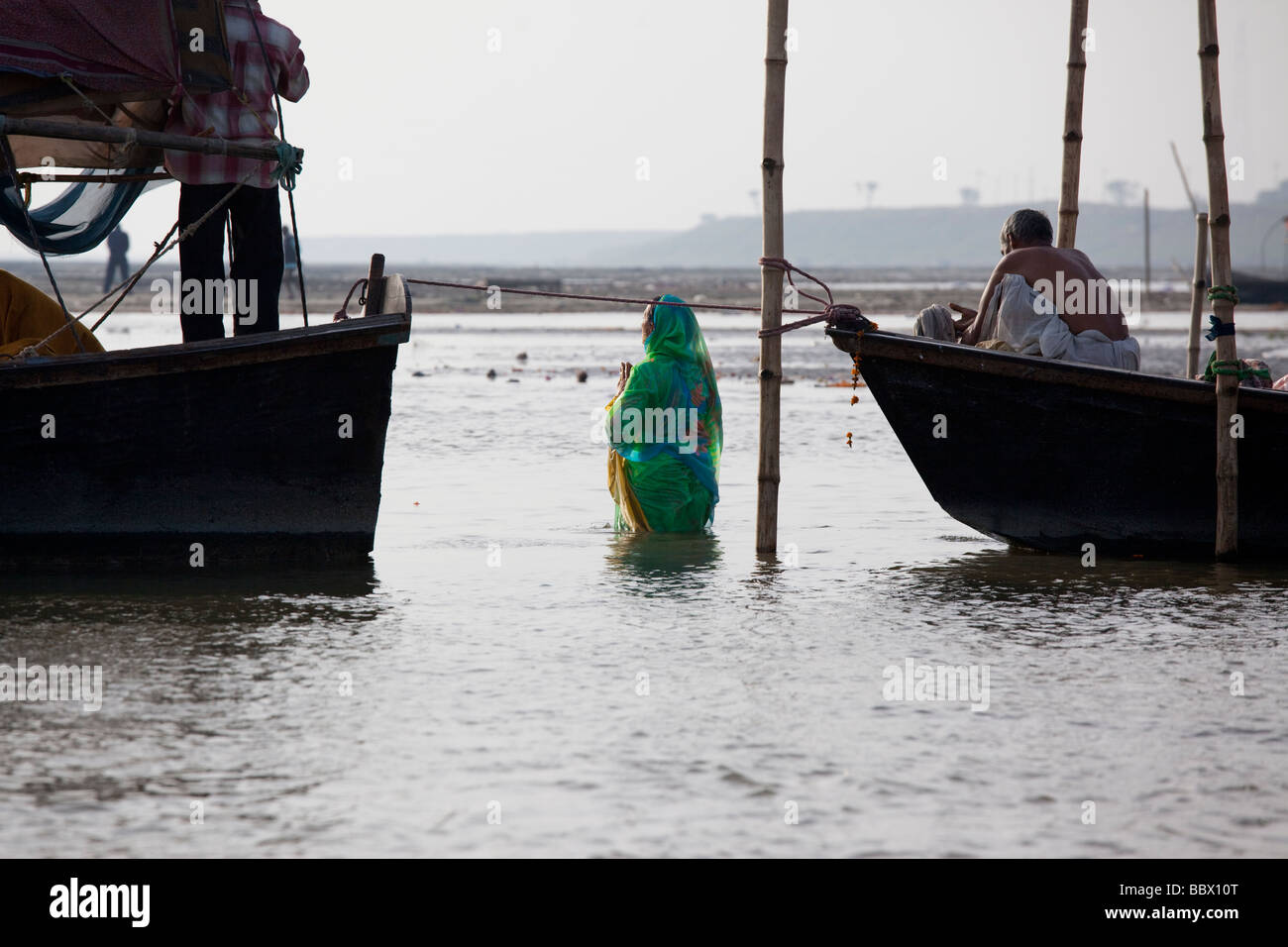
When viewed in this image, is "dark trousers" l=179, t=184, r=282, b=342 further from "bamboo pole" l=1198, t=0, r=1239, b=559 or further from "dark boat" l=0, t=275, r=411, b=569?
"bamboo pole" l=1198, t=0, r=1239, b=559

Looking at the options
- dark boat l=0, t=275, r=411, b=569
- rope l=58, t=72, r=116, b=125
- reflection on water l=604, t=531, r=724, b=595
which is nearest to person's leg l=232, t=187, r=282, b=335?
dark boat l=0, t=275, r=411, b=569

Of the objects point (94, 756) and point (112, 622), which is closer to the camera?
point (94, 756)

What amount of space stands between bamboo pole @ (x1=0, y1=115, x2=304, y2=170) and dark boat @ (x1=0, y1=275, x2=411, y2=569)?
90 centimetres

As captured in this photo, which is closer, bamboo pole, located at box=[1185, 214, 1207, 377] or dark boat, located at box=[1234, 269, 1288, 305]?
bamboo pole, located at box=[1185, 214, 1207, 377]

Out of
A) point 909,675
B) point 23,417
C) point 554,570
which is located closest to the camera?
point 909,675

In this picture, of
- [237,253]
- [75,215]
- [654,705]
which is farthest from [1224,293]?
[75,215]

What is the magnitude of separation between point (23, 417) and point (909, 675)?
4137mm

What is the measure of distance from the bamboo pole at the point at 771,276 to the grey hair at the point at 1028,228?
1.21 m

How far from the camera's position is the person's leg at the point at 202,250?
25.4ft

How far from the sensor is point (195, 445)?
7.43m

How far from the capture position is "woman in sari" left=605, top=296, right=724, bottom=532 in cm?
873
